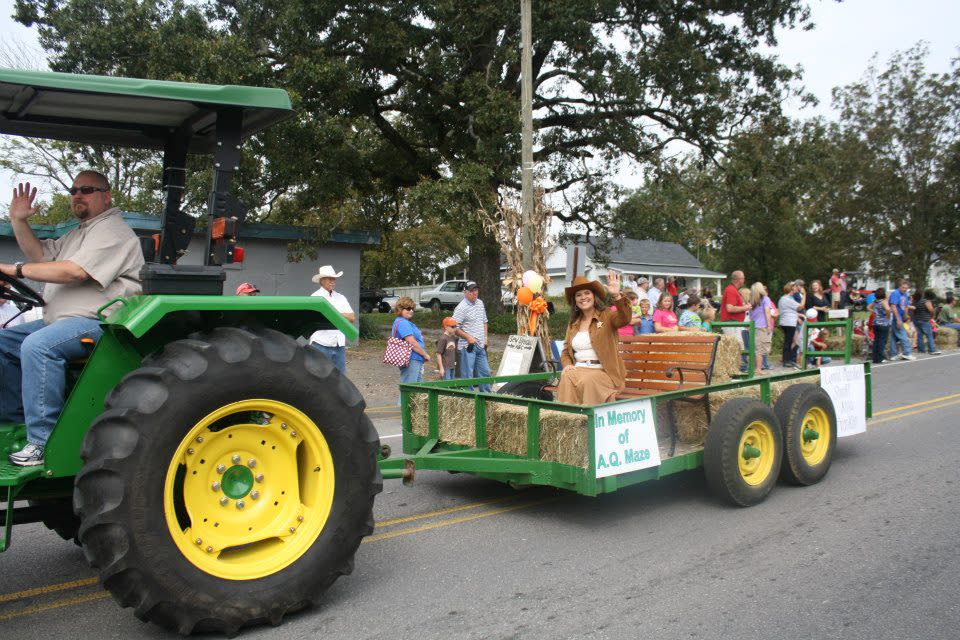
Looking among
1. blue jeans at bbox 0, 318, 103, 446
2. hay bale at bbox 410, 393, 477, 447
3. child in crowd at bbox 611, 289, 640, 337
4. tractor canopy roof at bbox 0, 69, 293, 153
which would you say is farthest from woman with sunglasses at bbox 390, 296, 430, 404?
blue jeans at bbox 0, 318, 103, 446

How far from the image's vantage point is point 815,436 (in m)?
6.71

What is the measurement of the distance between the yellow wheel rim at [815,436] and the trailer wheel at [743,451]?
50cm

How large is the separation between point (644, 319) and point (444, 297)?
3293cm

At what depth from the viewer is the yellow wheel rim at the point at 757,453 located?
6.06 m

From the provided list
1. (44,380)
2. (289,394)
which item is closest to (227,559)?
(289,394)

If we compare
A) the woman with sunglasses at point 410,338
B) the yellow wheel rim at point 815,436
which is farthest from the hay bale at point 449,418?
the woman with sunglasses at point 410,338

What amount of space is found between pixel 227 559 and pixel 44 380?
120cm

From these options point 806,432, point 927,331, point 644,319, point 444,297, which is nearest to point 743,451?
point 806,432

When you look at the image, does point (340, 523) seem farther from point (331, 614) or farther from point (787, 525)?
point (787, 525)

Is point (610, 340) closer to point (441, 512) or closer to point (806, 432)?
point (806, 432)

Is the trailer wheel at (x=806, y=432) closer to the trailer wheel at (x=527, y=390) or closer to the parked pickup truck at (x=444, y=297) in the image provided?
the trailer wheel at (x=527, y=390)

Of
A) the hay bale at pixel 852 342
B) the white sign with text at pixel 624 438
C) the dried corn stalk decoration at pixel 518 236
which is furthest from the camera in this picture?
the hay bale at pixel 852 342

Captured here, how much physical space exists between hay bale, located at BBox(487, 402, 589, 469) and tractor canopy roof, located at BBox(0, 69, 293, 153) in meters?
2.68

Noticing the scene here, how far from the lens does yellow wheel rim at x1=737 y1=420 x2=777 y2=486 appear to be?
6.06 meters
